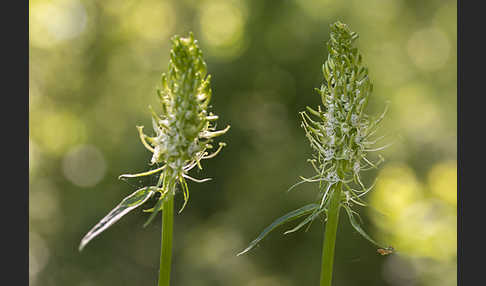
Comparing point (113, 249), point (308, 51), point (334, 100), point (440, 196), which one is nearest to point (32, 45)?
point (113, 249)

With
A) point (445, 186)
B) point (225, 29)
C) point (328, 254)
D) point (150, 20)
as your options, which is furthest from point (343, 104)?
point (150, 20)

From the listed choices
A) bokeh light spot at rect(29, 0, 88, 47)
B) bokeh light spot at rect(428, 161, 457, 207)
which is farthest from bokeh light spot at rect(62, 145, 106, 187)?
bokeh light spot at rect(428, 161, 457, 207)

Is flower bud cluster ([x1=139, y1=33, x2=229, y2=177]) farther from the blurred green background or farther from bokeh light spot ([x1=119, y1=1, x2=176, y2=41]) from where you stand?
bokeh light spot ([x1=119, y1=1, x2=176, y2=41])

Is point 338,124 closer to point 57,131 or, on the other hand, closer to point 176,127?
Result: point 176,127

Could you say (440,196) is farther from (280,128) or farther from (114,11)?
(114,11)

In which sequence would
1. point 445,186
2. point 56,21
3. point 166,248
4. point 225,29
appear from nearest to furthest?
1. point 166,248
2. point 445,186
3. point 225,29
4. point 56,21

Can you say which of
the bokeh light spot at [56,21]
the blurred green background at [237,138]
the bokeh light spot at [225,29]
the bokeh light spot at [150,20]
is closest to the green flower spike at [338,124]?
the blurred green background at [237,138]

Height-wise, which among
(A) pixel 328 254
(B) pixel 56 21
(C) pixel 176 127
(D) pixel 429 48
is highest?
(B) pixel 56 21

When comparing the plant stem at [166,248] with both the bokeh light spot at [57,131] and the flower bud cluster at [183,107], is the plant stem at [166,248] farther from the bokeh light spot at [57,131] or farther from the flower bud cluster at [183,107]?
the bokeh light spot at [57,131]
